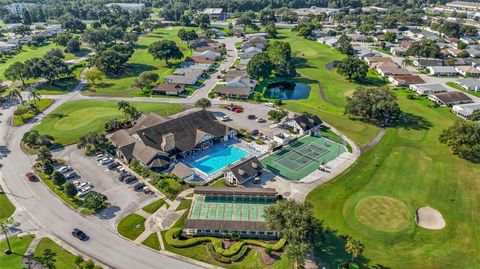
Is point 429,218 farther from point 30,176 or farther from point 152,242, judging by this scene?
point 30,176

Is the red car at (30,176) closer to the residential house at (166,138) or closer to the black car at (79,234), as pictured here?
the residential house at (166,138)

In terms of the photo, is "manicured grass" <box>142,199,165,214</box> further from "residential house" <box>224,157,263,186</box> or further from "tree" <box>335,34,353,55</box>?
"tree" <box>335,34,353,55</box>

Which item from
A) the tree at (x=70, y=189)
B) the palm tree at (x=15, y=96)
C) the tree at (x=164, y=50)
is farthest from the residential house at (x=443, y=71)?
the palm tree at (x=15, y=96)

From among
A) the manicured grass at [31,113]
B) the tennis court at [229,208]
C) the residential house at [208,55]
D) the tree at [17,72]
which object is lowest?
the tennis court at [229,208]

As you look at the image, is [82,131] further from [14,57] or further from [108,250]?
[14,57]

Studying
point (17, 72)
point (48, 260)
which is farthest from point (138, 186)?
point (17, 72)

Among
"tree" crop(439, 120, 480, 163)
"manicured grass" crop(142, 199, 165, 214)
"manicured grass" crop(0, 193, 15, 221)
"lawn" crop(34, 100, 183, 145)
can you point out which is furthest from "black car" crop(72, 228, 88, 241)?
"tree" crop(439, 120, 480, 163)
